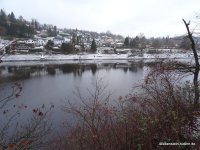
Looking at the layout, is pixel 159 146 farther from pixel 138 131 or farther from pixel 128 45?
pixel 128 45

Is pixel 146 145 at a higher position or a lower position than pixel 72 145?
higher

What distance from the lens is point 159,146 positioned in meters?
3.11

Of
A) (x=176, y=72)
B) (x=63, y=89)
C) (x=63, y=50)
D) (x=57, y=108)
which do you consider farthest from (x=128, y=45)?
(x=176, y=72)

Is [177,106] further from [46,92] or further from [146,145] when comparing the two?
[46,92]

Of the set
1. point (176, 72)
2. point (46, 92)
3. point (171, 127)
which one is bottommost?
point (46, 92)

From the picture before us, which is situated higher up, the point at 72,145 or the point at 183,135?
the point at 183,135

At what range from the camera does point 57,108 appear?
13.1 meters

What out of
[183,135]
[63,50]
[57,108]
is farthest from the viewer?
[63,50]

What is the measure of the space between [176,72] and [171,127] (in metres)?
2.44

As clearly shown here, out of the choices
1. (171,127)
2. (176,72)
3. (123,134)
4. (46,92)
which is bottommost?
(46,92)

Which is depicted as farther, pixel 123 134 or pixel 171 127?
pixel 123 134

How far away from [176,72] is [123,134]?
2.21 meters

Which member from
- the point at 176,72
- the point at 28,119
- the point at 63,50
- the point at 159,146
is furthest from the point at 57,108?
the point at 63,50

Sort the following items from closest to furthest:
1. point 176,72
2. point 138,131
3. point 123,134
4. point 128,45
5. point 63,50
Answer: point 138,131 → point 123,134 → point 176,72 → point 63,50 → point 128,45
